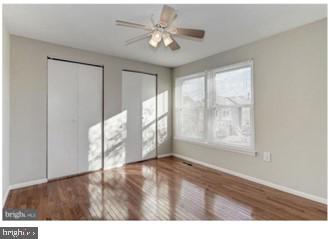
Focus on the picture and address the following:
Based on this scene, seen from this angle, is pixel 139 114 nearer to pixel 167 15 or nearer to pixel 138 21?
pixel 138 21

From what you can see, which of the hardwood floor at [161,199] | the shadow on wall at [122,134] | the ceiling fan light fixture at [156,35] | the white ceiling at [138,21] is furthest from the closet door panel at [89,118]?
the ceiling fan light fixture at [156,35]

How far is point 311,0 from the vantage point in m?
2.08

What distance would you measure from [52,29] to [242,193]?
369 cm

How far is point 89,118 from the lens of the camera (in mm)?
3764

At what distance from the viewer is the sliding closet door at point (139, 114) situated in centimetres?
433

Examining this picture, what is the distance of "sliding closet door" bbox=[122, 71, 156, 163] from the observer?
433 centimetres

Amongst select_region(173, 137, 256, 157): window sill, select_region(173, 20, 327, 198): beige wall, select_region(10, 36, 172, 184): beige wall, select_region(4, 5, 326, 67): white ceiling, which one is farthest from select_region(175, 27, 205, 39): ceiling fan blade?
select_region(10, 36, 172, 184): beige wall

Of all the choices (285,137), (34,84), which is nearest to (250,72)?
(285,137)

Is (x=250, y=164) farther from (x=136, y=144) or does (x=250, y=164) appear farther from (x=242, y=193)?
(x=136, y=144)

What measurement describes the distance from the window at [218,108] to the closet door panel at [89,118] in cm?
205

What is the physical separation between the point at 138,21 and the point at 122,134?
8.07 ft

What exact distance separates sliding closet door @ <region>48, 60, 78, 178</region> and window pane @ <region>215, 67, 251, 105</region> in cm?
284

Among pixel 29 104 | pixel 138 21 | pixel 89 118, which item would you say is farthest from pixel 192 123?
pixel 29 104

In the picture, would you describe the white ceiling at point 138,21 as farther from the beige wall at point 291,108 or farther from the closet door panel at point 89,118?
the closet door panel at point 89,118
